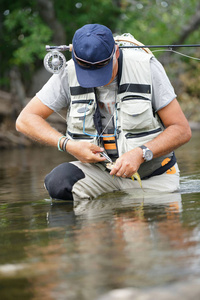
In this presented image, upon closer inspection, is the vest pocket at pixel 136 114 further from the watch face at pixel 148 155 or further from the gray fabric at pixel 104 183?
the gray fabric at pixel 104 183

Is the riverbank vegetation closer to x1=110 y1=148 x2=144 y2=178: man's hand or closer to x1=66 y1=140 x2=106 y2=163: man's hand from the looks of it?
x1=66 y1=140 x2=106 y2=163: man's hand

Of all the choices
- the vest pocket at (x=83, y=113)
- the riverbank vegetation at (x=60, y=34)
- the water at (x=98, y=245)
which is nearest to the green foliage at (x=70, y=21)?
the riverbank vegetation at (x=60, y=34)

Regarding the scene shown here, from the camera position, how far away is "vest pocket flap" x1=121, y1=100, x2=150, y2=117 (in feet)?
13.2

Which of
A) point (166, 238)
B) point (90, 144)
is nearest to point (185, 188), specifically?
point (90, 144)

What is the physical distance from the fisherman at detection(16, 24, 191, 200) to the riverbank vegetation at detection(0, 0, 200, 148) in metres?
10.5

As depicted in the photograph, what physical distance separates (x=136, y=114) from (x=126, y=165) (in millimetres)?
505

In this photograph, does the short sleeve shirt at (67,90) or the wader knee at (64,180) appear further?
the wader knee at (64,180)

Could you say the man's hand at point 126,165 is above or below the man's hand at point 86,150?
below

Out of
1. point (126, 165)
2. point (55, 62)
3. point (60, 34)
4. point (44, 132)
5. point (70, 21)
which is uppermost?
point (70, 21)

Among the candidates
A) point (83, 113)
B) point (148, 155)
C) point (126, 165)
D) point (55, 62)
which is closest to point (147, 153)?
point (148, 155)

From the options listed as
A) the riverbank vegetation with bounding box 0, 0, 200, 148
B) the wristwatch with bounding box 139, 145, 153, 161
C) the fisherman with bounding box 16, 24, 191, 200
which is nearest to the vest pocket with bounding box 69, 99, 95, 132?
the fisherman with bounding box 16, 24, 191, 200

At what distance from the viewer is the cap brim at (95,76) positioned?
376cm

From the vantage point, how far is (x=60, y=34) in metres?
16.4

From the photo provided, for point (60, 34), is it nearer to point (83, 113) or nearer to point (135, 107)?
point (83, 113)
